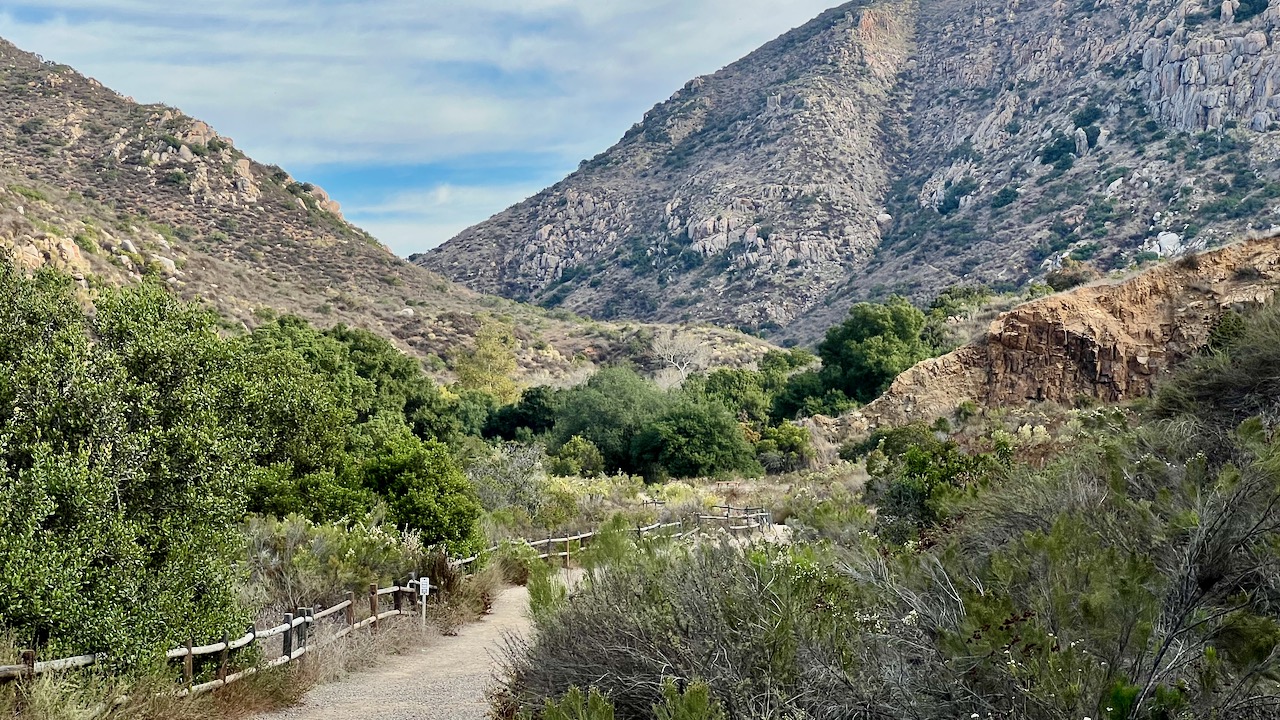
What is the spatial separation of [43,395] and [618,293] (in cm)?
8847

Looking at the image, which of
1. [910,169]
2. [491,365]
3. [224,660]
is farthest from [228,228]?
[910,169]

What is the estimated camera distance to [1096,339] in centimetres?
2634

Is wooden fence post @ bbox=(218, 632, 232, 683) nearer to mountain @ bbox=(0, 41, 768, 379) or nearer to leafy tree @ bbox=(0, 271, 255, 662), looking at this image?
leafy tree @ bbox=(0, 271, 255, 662)

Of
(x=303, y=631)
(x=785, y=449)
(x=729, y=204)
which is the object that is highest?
(x=729, y=204)

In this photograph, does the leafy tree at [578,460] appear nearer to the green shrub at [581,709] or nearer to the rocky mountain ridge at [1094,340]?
the rocky mountain ridge at [1094,340]

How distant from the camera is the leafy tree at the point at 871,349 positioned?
37344 mm

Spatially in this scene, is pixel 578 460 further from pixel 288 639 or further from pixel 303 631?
pixel 288 639

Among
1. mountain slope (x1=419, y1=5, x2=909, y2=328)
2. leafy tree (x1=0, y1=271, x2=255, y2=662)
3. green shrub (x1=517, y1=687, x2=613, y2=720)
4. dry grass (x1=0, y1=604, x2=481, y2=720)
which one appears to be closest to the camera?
green shrub (x1=517, y1=687, x2=613, y2=720)

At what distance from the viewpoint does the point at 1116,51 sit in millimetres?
84125

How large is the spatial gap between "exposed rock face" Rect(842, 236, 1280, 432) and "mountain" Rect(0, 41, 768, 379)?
30981 millimetres

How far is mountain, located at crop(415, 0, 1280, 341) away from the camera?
68.9 metres

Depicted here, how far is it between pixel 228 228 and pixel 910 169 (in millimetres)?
66600

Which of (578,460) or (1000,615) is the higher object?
(1000,615)

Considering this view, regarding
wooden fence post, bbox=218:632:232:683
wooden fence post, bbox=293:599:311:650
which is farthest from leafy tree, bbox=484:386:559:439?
wooden fence post, bbox=218:632:232:683
